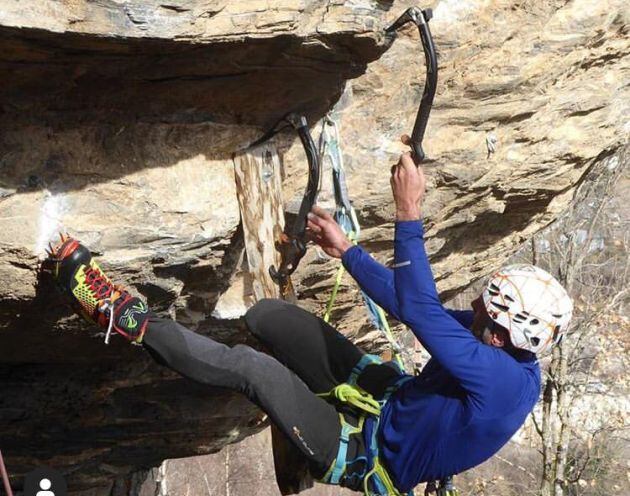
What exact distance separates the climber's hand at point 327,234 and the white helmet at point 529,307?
57cm

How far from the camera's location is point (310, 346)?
3715 mm

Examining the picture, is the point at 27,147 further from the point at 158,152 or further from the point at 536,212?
the point at 536,212

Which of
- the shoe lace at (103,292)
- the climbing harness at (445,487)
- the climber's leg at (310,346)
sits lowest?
the climbing harness at (445,487)

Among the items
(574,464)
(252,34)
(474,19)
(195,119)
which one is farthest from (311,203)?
(574,464)

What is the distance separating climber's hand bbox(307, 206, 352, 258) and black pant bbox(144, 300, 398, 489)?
0.97 ft

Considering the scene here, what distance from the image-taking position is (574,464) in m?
14.1

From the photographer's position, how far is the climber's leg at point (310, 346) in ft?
12.2

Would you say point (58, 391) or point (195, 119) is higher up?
point (195, 119)

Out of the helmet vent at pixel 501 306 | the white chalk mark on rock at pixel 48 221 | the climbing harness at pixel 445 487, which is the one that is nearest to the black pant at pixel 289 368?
the climbing harness at pixel 445 487

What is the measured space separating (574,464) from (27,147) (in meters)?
12.2

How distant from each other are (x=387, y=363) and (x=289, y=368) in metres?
0.39

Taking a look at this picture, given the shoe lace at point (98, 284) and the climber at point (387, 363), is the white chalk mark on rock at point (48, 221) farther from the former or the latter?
the shoe lace at point (98, 284)

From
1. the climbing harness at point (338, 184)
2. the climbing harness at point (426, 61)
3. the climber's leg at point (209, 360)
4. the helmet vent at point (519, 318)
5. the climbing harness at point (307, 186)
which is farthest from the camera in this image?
the climbing harness at point (338, 184)

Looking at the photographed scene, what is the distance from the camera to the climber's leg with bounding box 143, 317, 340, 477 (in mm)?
3510
